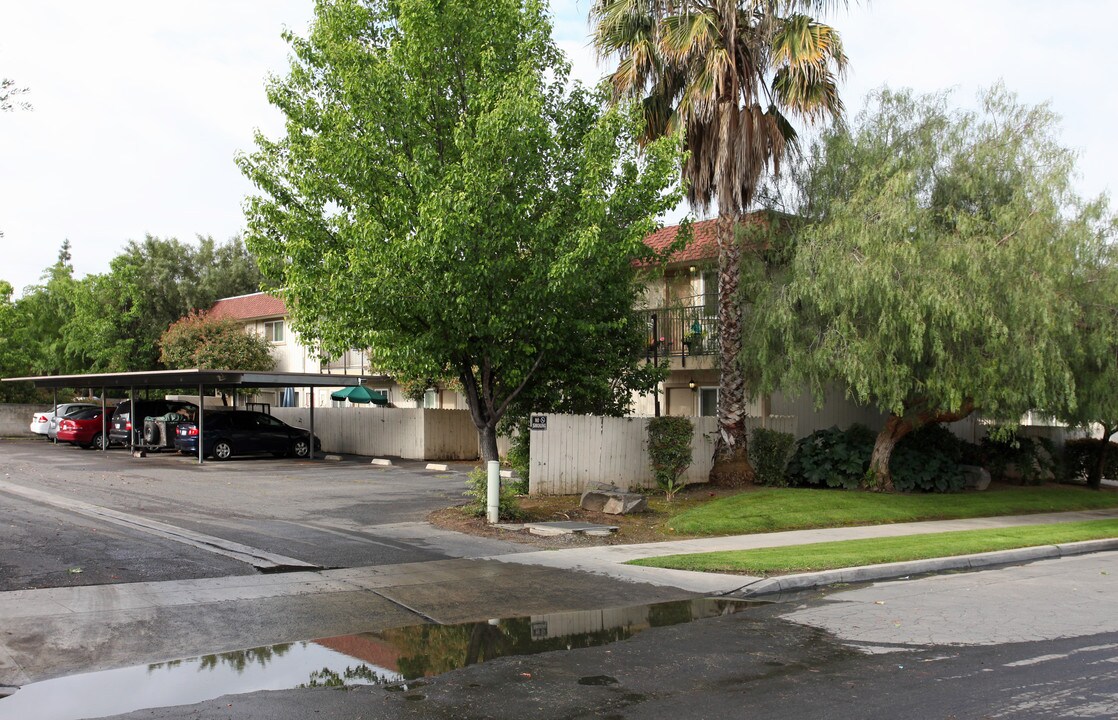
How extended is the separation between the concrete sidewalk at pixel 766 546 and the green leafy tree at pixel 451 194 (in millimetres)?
4232

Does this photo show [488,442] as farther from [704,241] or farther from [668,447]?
[704,241]

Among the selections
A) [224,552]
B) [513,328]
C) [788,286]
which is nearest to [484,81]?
[513,328]

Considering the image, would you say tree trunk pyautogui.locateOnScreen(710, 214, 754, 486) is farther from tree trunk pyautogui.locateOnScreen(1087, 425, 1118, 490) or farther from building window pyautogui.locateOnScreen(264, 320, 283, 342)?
building window pyautogui.locateOnScreen(264, 320, 283, 342)

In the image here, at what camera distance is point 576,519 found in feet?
50.3

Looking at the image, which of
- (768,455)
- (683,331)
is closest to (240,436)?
(683,331)

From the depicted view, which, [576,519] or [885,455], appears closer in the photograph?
[576,519]

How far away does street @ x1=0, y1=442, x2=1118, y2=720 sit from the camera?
6.23 m

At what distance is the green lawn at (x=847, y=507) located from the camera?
15.5m

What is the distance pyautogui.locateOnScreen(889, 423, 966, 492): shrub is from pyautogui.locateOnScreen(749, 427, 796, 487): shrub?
2.44 meters

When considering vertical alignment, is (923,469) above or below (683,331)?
below

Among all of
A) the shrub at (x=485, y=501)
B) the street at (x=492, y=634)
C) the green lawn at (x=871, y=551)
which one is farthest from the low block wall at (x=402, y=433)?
the green lawn at (x=871, y=551)

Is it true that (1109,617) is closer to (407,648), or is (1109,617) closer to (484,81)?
(407,648)

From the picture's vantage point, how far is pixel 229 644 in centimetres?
766

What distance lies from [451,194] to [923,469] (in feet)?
42.0
